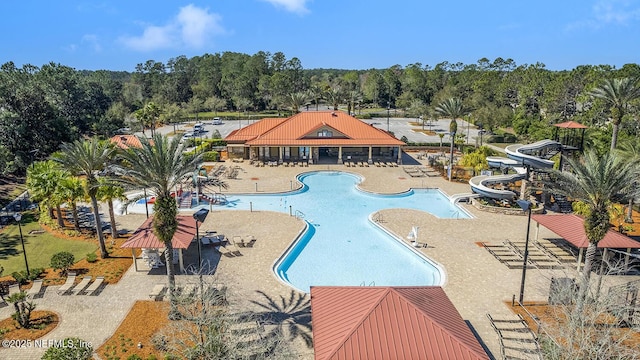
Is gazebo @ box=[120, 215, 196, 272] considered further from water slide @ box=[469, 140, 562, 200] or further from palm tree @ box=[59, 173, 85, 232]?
water slide @ box=[469, 140, 562, 200]

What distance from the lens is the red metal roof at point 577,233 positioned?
77.4 feet

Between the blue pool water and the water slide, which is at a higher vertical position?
the water slide

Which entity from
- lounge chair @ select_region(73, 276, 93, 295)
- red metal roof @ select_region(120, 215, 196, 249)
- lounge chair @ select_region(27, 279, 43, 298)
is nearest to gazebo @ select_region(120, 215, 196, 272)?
red metal roof @ select_region(120, 215, 196, 249)

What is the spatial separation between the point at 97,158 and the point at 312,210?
55.8 feet

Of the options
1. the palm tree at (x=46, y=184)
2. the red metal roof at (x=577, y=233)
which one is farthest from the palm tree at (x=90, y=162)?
the red metal roof at (x=577, y=233)

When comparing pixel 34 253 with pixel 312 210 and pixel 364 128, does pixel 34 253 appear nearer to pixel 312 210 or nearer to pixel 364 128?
pixel 312 210

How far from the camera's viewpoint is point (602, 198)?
18703 millimetres

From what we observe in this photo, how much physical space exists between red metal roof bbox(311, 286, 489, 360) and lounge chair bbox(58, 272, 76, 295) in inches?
541

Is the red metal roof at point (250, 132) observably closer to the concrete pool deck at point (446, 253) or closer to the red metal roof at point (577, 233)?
the concrete pool deck at point (446, 253)

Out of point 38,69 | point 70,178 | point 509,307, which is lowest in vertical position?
point 509,307

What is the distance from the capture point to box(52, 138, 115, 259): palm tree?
24.7m

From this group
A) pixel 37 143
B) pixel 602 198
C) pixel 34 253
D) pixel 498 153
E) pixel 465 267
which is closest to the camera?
pixel 602 198

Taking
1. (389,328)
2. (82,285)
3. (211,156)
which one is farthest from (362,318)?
(211,156)

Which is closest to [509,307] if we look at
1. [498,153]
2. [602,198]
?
[602,198]
